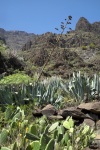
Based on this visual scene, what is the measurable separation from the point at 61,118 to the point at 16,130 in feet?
6.22

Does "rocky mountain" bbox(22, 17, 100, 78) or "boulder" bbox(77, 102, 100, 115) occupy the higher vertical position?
"rocky mountain" bbox(22, 17, 100, 78)

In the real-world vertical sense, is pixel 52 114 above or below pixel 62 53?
below

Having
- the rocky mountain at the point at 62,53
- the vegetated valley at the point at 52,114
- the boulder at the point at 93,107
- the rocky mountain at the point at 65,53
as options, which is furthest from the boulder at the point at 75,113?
the rocky mountain at the point at 65,53

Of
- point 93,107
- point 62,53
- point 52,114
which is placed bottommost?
point 52,114

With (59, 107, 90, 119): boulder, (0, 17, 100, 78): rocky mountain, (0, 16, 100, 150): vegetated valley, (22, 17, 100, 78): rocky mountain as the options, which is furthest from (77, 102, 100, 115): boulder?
(22, 17, 100, 78): rocky mountain

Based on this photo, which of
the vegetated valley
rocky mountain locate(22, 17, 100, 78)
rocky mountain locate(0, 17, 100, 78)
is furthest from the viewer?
rocky mountain locate(22, 17, 100, 78)

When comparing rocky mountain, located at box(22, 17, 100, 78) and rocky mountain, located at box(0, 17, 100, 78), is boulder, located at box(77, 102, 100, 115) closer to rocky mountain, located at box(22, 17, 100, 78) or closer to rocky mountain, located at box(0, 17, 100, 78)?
rocky mountain, located at box(0, 17, 100, 78)

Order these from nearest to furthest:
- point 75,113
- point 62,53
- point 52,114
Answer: point 75,113 < point 52,114 < point 62,53

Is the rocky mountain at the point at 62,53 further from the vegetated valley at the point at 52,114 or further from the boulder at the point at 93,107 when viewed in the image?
the boulder at the point at 93,107

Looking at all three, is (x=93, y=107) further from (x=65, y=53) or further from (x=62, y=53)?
(x=65, y=53)

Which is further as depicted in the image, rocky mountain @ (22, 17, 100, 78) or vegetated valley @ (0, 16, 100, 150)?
rocky mountain @ (22, 17, 100, 78)

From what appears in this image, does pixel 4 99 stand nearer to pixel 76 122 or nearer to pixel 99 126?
pixel 76 122

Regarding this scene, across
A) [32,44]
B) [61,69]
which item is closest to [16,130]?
[61,69]

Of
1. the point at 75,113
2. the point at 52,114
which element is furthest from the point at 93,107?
the point at 52,114
